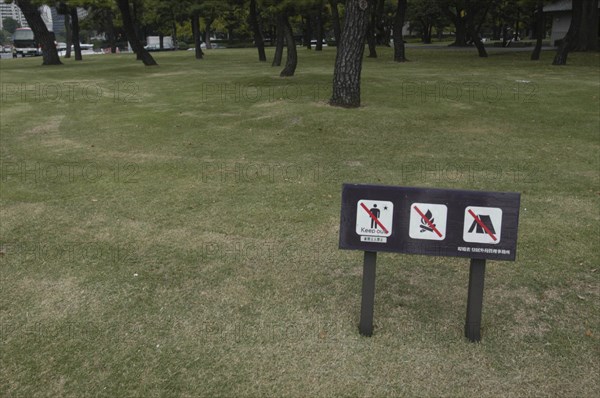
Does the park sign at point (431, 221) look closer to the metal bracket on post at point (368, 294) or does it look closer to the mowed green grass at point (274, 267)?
the metal bracket on post at point (368, 294)

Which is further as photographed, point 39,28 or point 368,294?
point 39,28

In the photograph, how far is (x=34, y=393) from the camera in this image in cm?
326

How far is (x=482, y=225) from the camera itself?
3332 mm

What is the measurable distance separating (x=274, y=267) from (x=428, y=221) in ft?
6.36

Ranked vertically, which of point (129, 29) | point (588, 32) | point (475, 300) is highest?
point (588, 32)

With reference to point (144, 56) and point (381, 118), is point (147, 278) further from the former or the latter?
point (144, 56)

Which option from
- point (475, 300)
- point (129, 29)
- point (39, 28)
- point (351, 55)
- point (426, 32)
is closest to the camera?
point (475, 300)

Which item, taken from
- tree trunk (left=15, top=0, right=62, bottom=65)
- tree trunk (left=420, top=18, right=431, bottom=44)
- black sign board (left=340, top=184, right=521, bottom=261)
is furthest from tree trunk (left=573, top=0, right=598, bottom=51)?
black sign board (left=340, top=184, right=521, bottom=261)

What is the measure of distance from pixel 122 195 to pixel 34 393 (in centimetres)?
406

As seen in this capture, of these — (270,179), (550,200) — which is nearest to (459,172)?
(550,200)

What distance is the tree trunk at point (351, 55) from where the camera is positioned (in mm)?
11492

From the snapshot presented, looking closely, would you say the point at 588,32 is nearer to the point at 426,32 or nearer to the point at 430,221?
the point at 426,32

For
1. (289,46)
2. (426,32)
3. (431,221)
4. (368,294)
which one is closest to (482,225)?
(431,221)

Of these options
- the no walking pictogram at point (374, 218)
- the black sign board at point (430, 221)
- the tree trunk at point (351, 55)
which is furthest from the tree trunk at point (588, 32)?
the no walking pictogram at point (374, 218)
